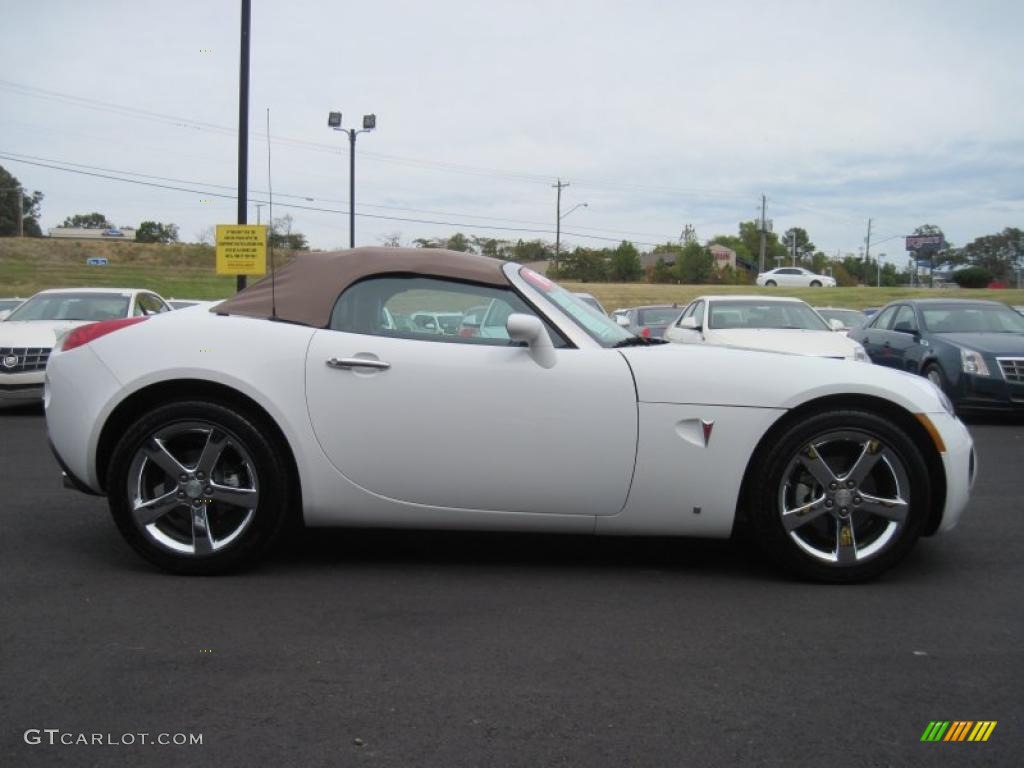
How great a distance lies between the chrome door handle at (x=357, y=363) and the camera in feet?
12.7

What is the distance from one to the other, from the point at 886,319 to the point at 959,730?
11085 mm

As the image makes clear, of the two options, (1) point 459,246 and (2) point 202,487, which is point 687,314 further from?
(2) point 202,487

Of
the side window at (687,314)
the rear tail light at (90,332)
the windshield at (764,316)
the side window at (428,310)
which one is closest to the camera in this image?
the side window at (428,310)

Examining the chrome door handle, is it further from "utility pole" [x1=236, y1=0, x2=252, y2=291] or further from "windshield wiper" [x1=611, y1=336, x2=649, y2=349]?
"utility pole" [x1=236, y1=0, x2=252, y2=291]

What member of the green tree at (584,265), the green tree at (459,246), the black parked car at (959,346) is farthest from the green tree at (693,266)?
the green tree at (459,246)

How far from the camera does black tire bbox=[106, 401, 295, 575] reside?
3.90m

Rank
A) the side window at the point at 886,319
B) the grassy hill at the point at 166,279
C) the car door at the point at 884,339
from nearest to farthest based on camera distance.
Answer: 1. the car door at the point at 884,339
2. the side window at the point at 886,319
3. the grassy hill at the point at 166,279

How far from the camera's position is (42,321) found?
11.2 m

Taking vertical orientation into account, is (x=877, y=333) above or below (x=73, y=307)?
below

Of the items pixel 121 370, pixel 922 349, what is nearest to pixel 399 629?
pixel 121 370

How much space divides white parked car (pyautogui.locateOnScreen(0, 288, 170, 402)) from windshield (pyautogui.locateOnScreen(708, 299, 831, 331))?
728 centimetres

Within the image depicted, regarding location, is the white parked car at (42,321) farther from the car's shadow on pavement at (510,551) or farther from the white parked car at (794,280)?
the white parked car at (794,280)

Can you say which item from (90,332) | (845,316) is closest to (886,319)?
(845,316)

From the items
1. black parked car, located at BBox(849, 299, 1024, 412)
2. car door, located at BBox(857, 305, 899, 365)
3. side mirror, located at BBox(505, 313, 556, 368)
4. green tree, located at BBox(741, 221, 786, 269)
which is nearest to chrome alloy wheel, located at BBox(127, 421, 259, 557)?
side mirror, located at BBox(505, 313, 556, 368)
